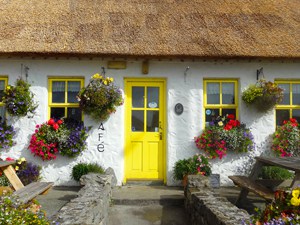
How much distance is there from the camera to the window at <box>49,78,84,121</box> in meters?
6.62

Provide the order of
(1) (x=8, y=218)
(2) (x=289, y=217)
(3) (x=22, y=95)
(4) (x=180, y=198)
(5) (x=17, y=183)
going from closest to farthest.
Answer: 1. (2) (x=289, y=217)
2. (1) (x=8, y=218)
3. (5) (x=17, y=183)
4. (4) (x=180, y=198)
5. (3) (x=22, y=95)

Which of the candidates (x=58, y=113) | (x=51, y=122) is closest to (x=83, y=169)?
(x=51, y=122)

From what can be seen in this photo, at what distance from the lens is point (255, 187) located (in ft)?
15.4

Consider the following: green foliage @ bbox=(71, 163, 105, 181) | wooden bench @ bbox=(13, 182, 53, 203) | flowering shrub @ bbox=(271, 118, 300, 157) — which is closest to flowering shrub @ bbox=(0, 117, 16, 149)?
green foliage @ bbox=(71, 163, 105, 181)

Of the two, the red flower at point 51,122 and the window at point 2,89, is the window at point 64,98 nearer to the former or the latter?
the red flower at point 51,122

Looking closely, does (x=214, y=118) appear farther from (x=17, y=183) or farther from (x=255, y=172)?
(x=17, y=183)

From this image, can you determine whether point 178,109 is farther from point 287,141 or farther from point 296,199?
point 296,199

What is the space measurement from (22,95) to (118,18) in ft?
8.94

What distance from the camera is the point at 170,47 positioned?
20.6ft

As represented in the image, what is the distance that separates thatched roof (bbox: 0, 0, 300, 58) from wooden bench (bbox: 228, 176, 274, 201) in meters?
2.49

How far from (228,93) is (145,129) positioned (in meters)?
1.98

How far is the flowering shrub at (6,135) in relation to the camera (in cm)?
629

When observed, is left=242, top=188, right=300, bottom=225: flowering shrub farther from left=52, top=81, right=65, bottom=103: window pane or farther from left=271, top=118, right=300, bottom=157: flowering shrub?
left=52, top=81, right=65, bottom=103: window pane

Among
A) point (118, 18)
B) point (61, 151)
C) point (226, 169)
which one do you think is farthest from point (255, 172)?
point (118, 18)
